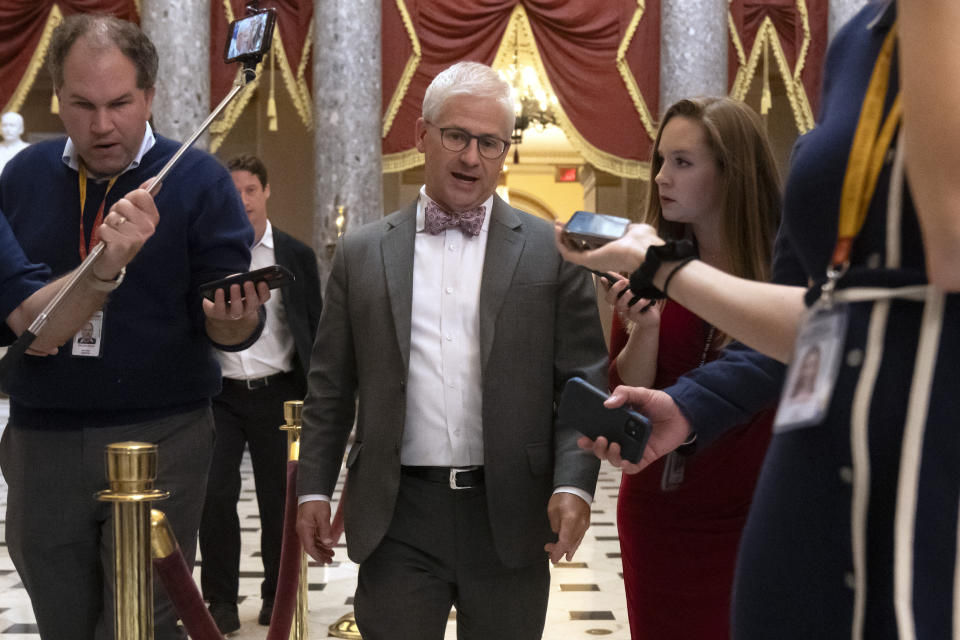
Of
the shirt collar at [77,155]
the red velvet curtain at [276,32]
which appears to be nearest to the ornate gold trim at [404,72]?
the red velvet curtain at [276,32]

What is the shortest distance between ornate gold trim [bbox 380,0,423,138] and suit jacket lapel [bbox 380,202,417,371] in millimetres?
8481

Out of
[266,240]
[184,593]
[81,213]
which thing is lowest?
[184,593]

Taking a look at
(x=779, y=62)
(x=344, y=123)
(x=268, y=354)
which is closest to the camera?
(x=268, y=354)

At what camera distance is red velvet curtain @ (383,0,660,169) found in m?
11.6

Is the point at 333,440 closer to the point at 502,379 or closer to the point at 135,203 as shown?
the point at 502,379

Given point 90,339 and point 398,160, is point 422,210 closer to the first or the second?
point 90,339

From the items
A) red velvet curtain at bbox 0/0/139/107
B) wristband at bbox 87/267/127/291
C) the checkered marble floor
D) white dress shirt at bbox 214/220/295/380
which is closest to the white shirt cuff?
wristband at bbox 87/267/127/291

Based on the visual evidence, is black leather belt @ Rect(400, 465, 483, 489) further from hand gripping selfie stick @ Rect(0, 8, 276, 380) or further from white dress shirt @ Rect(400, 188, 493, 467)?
hand gripping selfie stick @ Rect(0, 8, 276, 380)

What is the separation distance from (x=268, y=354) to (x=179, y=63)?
233 inches

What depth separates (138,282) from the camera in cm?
299

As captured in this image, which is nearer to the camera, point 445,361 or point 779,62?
point 445,361

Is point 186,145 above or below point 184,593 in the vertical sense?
above

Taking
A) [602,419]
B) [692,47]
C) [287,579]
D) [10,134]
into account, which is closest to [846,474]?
[602,419]

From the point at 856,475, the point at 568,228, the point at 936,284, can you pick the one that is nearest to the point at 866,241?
the point at 936,284
